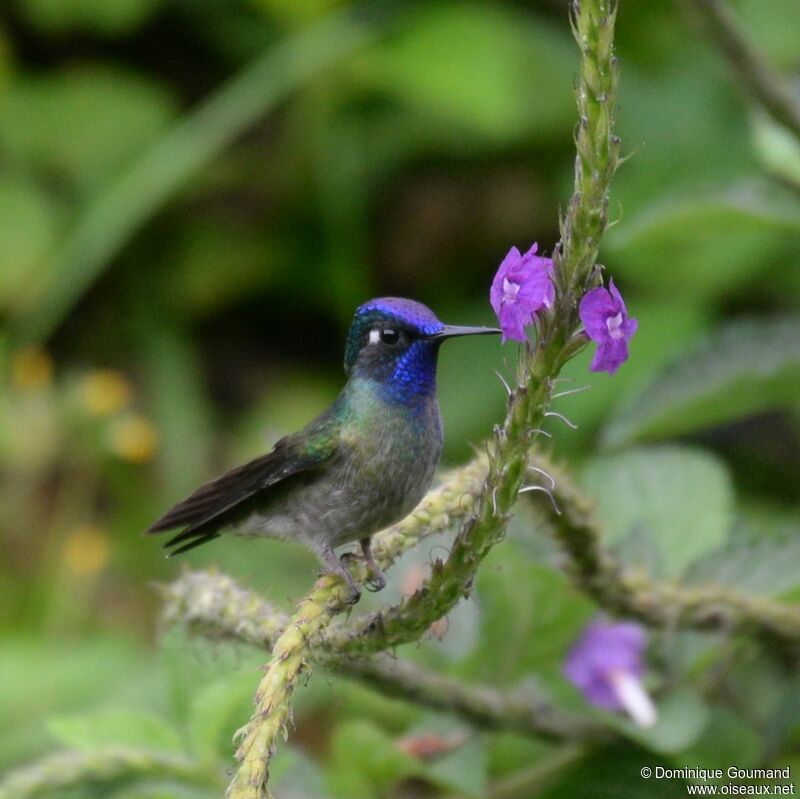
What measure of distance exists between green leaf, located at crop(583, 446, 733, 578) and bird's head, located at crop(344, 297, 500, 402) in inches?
34.1

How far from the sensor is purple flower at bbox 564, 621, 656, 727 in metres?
2.14

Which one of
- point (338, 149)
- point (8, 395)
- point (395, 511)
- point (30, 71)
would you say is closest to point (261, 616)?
point (395, 511)

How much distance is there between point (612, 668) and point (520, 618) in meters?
0.20

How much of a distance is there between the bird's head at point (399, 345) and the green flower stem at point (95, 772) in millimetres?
764

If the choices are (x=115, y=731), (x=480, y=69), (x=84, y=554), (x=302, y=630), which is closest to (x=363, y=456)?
(x=302, y=630)

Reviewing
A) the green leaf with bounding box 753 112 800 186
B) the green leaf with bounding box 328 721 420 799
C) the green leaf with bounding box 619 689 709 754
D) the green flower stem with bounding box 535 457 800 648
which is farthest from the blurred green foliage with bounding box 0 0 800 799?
the green flower stem with bounding box 535 457 800 648

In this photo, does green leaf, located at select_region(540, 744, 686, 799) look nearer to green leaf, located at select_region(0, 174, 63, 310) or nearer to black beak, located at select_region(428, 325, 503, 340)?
black beak, located at select_region(428, 325, 503, 340)

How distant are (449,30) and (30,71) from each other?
1.96 meters

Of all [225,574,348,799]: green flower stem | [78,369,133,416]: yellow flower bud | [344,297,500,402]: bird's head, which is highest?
[78,369,133,416]: yellow flower bud

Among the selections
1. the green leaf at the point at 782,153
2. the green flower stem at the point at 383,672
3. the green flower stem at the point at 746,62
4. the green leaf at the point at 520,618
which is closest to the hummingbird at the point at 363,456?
the green flower stem at the point at 383,672

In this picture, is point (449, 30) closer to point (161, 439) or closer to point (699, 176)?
point (699, 176)

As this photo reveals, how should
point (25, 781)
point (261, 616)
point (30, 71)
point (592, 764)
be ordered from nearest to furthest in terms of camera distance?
1. point (261, 616)
2. point (25, 781)
3. point (592, 764)
4. point (30, 71)

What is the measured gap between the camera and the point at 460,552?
1432mm

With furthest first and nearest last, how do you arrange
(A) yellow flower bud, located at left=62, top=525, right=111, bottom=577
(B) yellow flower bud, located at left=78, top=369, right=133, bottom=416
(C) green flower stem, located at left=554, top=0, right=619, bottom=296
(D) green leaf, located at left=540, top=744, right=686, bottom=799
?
(B) yellow flower bud, located at left=78, top=369, right=133, bottom=416 → (A) yellow flower bud, located at left=62, top=525, right=111, bottom=577 → (D) green leaf, located at left=540, top=744, right=686, bottom=799 → (C) green flower stem, located at left=554, top=0, right=619, bottom=296
